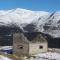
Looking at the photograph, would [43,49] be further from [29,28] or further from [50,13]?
[50,13]

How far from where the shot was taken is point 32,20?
21938mm

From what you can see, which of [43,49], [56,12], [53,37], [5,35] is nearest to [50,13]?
[56,12]

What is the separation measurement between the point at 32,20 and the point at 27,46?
9.10 metres

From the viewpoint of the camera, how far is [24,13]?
23406 mm

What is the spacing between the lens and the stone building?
42.3ft

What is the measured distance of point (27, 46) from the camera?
42.3 ft

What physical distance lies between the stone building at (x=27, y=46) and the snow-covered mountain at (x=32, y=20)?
227 inches

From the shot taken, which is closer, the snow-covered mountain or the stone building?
the stone building

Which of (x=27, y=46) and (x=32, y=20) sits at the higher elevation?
(x=32, y=20)

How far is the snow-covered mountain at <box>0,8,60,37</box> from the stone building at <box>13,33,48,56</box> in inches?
227

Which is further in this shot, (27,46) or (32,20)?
(32,20)

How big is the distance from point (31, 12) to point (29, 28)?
11.2 feet

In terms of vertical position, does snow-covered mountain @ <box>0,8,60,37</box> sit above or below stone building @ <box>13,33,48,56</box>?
above

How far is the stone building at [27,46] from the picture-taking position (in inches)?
508
